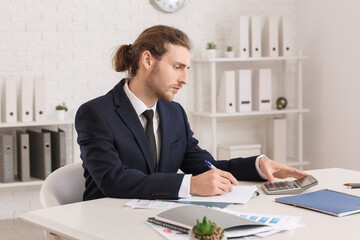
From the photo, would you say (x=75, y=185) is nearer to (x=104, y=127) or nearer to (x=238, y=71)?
(x=104, y=127)

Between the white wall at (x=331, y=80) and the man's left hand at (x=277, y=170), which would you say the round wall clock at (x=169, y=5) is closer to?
the white wall at (x=331, y=80)

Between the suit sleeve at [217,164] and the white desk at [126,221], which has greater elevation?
the suit sleeve at [217,164]

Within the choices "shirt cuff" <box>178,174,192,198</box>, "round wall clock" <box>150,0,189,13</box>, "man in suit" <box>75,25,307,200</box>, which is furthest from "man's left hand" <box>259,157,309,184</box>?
"round wall clock" <box>150,0,189,13</box>

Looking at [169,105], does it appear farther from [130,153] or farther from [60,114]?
[60,114]

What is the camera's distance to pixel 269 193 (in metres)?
2.10

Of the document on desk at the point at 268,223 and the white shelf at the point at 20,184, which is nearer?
the document on desk at the point at 268,223

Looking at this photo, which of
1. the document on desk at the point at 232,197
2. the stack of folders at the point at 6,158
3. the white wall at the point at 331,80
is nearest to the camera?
the document on desk at the point at 232,197

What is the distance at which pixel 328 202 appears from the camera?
194 centimetres

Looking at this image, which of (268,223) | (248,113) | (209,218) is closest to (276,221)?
(268,223)

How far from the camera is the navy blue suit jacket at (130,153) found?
2.07 m

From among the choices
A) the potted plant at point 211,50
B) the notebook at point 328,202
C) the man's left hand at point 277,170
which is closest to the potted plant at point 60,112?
the potted plant at point 211,50

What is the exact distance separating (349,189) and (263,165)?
0.32 m

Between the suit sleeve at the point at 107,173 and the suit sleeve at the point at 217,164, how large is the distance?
0.38 metres

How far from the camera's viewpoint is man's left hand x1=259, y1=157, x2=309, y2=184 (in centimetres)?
227
